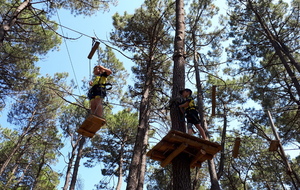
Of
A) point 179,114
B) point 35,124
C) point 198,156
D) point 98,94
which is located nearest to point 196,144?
point 198,156

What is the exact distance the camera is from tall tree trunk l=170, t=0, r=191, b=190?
11.1 feet

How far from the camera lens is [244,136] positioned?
9430 mm

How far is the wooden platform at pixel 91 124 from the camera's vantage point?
441 cm

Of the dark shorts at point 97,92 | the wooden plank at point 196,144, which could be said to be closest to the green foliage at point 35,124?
the dark shorts at point 97,92

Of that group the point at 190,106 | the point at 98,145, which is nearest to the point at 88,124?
the point at 190,106

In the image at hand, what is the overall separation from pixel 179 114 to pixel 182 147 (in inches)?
34.2

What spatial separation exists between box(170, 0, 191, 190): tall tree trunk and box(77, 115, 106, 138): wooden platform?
1.27 metres

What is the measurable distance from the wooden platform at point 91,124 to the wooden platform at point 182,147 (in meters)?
1.26

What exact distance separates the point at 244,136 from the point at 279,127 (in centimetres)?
230

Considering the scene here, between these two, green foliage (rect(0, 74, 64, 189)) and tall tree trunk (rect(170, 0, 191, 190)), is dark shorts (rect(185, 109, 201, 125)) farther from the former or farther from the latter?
green foliage (rect(0, 74, 64, 189))

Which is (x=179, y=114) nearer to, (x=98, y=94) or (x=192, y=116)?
(x=192, y=116)

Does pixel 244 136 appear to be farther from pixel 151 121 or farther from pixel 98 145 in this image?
pixel 98 145

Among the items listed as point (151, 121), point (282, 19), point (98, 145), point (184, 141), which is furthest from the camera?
point (98, 145)

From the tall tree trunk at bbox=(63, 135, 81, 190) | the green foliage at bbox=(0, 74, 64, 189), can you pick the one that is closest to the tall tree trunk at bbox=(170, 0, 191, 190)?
the green foliage at bbox=(0, 74, 64, 189)
